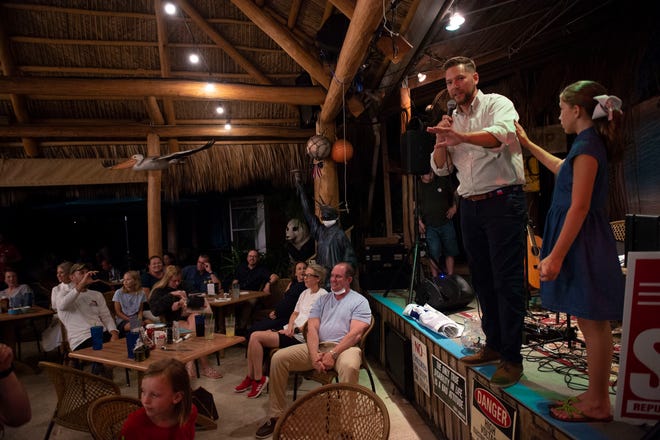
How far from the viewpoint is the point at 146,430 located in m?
1.93

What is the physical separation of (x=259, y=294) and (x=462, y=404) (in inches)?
140

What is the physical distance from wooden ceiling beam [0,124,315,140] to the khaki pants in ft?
15.3

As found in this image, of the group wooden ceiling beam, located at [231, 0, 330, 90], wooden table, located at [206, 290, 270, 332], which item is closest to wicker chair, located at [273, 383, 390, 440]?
wooden table, located at [206, 290, 270, 332]

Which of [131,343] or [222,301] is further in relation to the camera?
[222,301]

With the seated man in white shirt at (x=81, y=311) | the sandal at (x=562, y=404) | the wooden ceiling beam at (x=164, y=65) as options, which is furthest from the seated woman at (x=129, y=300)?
the sandal at (x=562, y=404)

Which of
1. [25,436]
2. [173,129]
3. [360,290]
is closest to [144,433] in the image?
[25,436]

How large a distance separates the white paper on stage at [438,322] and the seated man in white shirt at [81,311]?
10.2 feet

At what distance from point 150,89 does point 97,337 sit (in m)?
3.21

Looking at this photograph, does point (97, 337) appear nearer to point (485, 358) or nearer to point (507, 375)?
point (485, 358)

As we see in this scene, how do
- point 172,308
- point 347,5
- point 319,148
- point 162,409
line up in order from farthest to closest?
point 319,148 → point 172,308 → point 347,5 → point 162,409

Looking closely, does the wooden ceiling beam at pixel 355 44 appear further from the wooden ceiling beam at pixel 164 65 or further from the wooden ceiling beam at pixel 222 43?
the wooden ceiling beam at pixel 164 65

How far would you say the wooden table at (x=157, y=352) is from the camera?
10.4 ft

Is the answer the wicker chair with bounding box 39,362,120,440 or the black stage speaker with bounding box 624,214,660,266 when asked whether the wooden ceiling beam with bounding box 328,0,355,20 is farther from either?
the wicker chair with bounding box 39,362,120,440

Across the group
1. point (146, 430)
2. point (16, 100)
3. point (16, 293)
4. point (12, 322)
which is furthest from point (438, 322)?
point (16, 100)
